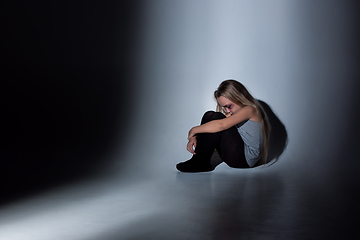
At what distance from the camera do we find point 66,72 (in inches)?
107

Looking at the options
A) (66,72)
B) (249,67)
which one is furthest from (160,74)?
(66,72)

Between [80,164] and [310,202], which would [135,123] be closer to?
[80,164]

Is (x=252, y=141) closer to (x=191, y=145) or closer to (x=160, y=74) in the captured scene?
→ (x=191, y=145)

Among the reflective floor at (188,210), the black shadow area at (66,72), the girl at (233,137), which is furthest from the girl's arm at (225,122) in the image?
the black shadow area at (66,72)

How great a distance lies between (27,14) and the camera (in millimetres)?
2762

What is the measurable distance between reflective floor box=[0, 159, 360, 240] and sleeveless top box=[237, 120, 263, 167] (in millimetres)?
206

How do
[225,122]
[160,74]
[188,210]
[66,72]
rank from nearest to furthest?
[188,210], [225,122], [160,74], [66,72]

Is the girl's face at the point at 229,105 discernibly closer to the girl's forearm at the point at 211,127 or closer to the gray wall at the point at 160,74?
the girl's forearm at the point at 211,127

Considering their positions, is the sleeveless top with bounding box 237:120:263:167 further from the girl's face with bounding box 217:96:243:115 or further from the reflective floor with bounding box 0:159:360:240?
the reflective floor with bounding box 0:159:360:240

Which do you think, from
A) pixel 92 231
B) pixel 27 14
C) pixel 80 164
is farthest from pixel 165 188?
pixel 27 14

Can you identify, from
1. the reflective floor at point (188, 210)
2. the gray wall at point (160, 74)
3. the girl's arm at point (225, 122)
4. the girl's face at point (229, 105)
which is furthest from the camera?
the gray wall at point (160, 74)

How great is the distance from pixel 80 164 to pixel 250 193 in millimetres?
1117

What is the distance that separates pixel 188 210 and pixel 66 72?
196 cm

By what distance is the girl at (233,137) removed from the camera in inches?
72.7
